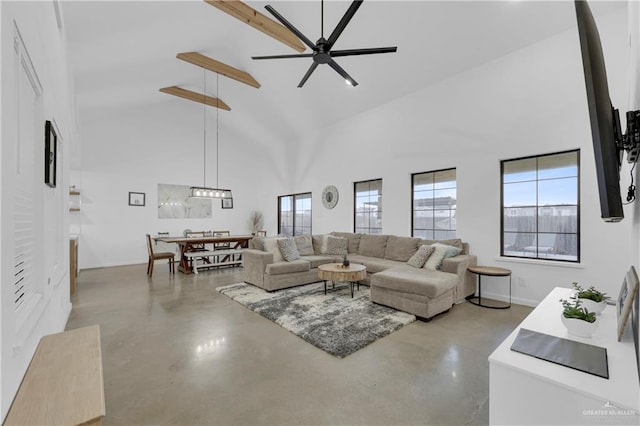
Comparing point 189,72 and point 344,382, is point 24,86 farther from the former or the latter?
point 189,72

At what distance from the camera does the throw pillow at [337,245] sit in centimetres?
570

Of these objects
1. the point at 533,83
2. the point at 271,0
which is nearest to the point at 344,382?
the point at 533,83

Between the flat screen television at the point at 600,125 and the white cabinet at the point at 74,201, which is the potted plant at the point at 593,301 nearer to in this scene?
the flat screen television at the point at 600,125

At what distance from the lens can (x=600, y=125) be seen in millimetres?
1066

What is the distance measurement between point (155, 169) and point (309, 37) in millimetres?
5390

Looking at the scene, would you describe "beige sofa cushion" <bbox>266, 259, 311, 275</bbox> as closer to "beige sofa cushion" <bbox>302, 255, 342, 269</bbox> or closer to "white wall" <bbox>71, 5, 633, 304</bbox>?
"beige sofa cushion" <bbox>302, 255, 342, 269</bbox>

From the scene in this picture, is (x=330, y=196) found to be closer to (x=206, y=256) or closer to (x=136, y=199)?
(x=206, y=256)

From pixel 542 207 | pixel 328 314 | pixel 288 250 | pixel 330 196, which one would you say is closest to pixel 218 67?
pixel 330 196

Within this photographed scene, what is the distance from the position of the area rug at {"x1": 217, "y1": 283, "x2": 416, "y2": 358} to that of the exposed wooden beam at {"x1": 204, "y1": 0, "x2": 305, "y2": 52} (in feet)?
12.7

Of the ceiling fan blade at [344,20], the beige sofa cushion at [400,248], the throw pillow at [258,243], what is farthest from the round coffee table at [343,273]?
the ceiling fan blade at [344,20]

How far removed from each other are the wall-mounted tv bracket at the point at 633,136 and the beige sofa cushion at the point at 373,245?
4.23 m

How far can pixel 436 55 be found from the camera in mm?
4297

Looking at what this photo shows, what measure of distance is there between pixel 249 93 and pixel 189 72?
1.36 meters

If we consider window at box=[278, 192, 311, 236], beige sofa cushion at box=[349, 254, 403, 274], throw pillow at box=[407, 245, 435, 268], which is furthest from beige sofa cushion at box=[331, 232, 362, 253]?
window at box=[278, 192, 311, 236]
